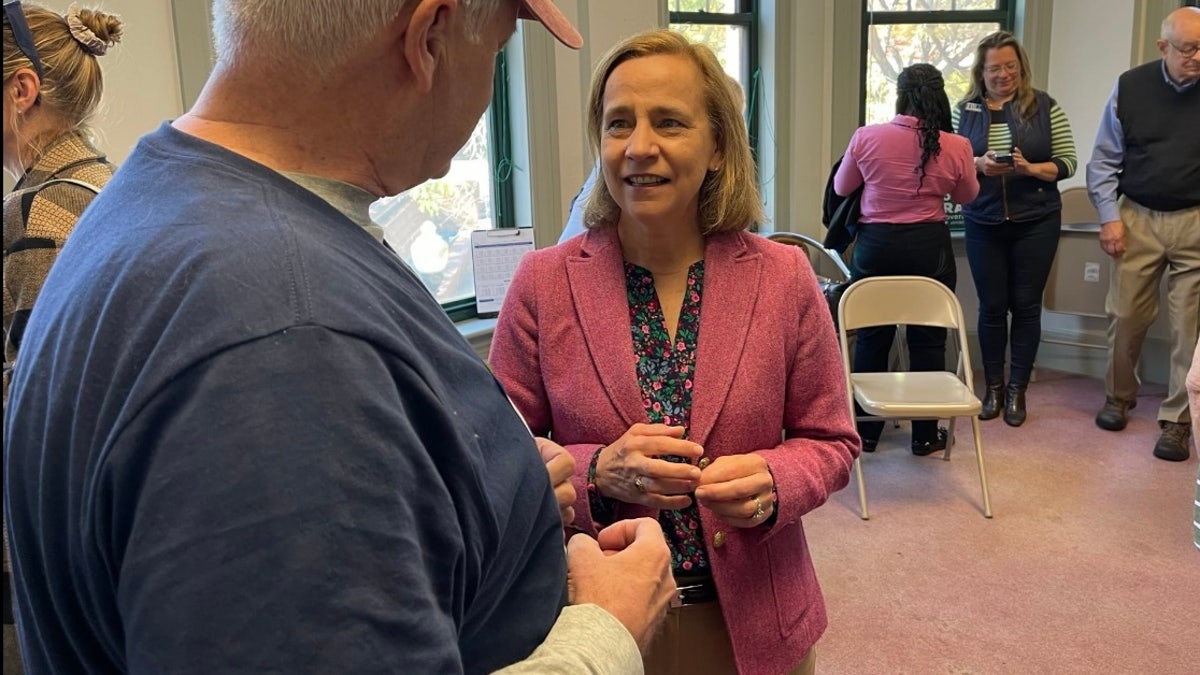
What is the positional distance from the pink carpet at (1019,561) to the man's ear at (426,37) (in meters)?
2.12

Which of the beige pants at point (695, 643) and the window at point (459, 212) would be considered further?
the window at point (459, 212)

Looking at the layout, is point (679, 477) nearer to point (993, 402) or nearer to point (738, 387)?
point (738, 387)

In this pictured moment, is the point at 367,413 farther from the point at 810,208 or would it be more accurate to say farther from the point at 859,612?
the point at 810,208

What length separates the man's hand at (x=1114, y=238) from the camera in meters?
3.85

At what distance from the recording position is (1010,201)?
399 cm

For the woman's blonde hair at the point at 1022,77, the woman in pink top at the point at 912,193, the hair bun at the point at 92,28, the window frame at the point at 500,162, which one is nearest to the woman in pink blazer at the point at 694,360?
the hair bun at the point at 92,28

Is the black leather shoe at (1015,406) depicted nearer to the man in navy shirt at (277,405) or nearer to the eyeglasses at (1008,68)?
the eyeglasses at (1008,68)

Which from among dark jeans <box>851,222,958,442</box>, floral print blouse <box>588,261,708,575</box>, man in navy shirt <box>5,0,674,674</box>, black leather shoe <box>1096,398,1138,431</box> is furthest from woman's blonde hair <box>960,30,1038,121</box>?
man in navy shirt <box>5,0,674,674</box>

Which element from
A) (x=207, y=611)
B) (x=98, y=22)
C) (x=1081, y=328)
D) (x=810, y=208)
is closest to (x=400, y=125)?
(x=207, y=611)

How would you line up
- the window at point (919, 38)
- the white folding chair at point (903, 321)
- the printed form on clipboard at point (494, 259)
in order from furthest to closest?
the window at point (919, 38), the white folding chair at point (903, 321), the printed form on clipboard at point (494, 259)

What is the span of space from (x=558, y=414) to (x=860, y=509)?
2262 millimetres

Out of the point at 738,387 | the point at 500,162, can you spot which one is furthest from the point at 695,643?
the point at 500,162

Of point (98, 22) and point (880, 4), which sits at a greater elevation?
point (880, 4)

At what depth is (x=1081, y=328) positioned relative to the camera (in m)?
4.81
